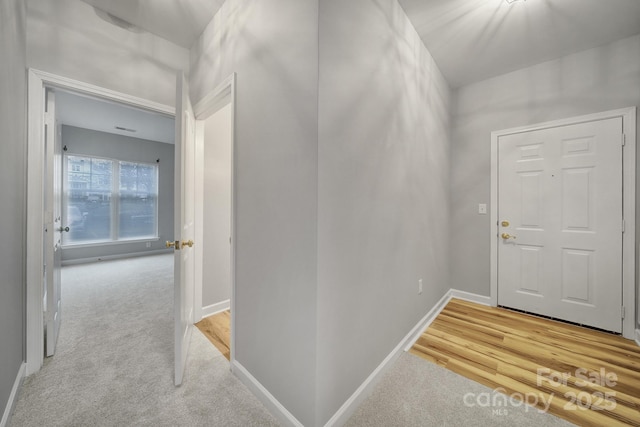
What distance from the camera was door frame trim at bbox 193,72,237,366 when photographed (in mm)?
1668

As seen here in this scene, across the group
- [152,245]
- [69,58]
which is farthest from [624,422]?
[152,245]

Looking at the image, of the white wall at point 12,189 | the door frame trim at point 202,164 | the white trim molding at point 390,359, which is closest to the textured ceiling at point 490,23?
the door frame trim at point 202,164

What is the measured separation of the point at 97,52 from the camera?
190 cm

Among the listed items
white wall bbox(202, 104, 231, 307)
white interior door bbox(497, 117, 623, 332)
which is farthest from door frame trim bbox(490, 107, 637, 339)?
white wall bbox(202, 104, 231, 307)

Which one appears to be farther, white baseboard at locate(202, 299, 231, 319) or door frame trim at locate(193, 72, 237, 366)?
white baseboard at locate(202, 299, 231, 319)

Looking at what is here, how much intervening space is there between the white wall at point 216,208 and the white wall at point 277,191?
0.94 metres

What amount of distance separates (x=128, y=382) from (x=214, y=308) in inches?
39.4

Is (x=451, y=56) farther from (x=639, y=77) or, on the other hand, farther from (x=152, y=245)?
(x=152, y=245)

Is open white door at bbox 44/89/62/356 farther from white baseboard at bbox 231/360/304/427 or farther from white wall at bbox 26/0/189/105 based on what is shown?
white baseboard at bbox 231/360/304/427

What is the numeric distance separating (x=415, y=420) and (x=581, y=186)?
2653 mm

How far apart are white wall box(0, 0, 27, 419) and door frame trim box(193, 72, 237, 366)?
40.0 inches

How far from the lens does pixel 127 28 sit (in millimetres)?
2037

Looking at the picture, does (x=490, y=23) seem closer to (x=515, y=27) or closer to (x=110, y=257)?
(x=515, y=27)

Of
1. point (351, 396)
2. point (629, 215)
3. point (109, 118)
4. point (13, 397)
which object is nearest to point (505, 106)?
point (629, 215)
